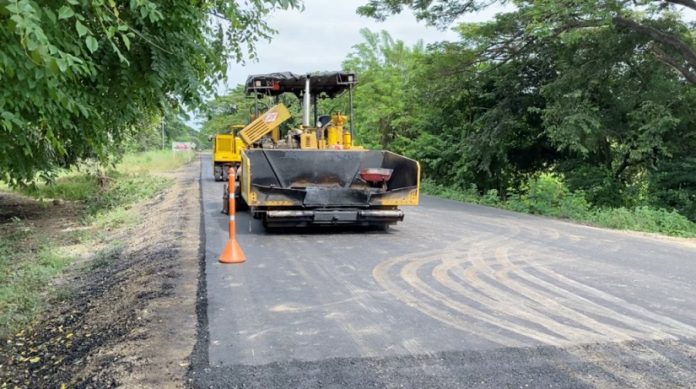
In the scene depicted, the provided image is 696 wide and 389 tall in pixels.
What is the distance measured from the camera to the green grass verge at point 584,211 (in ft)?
41.2

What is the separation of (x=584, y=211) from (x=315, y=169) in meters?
7.43

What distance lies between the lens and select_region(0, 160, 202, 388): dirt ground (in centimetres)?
412

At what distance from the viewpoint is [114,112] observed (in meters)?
5.82

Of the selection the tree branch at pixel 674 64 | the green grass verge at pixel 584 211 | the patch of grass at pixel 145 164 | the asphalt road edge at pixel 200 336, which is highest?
the tree branch at pixel 674 64

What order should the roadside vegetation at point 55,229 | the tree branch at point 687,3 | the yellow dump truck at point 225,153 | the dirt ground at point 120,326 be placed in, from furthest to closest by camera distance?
the yellow dump truck at point 225,153, the tree branch at point 687,3, the roadside vegetation at point 55,229, the dirt ground at point 120,326

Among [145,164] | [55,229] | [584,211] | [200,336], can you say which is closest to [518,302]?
[200,336]

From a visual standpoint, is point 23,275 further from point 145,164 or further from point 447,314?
point 145,164

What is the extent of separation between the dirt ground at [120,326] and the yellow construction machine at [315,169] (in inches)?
61.3

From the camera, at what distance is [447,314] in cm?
515

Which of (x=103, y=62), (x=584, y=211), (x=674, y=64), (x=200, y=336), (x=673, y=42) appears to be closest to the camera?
(x=200, y=336)

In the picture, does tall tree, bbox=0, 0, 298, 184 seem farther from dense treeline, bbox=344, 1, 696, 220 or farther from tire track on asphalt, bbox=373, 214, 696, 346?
dense treeline, bbox=344, 1, 696, 220

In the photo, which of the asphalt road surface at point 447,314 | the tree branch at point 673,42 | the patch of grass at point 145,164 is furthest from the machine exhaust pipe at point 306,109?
the patch of grass at point 145,164

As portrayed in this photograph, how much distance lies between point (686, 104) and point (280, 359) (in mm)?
14799

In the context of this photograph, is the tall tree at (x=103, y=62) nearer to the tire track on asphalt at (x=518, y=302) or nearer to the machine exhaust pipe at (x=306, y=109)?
the tire track on asphalt at (x=518, y=302)
